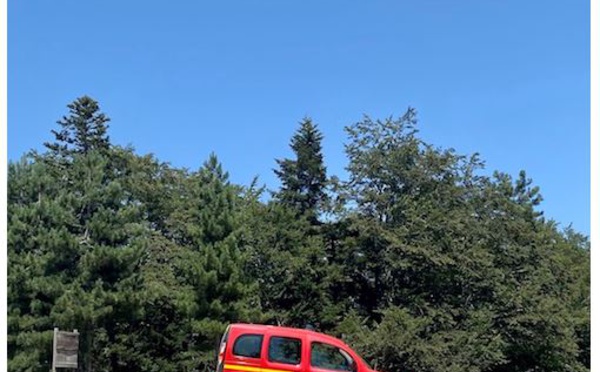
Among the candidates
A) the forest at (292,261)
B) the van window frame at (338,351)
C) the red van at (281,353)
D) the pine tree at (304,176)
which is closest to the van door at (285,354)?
the red van at (281,353)

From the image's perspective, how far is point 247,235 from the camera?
26.8m

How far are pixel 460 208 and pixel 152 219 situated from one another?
46.7 ft

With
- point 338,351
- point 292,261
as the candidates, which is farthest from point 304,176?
point 338,351

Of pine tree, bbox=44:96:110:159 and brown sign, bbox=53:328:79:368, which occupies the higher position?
pine tree, bbox=44:96:110:159

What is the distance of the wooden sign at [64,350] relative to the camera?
387 inches

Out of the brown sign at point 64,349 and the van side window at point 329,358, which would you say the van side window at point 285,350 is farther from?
the brown sign at point 64,349

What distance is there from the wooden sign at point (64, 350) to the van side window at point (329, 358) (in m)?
3.69

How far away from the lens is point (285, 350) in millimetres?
10562

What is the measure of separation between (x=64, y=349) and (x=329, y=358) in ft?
13.5

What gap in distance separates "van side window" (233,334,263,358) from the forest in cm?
1102

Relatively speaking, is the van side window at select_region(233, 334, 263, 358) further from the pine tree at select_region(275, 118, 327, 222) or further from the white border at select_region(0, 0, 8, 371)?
the pine tree at select_region(275, 118, 327, 222)

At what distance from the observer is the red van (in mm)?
10406
